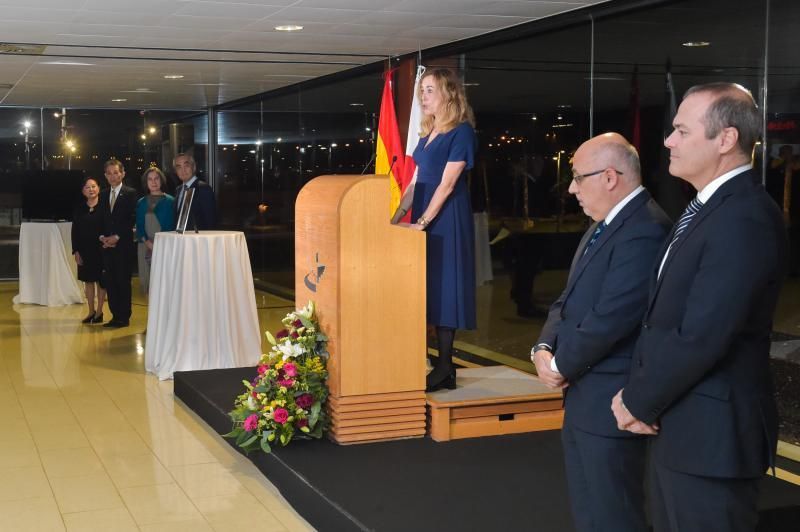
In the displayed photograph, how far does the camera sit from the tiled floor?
4508mm

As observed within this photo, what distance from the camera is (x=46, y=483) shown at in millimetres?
5023

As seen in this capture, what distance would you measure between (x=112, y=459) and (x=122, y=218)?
5.11m

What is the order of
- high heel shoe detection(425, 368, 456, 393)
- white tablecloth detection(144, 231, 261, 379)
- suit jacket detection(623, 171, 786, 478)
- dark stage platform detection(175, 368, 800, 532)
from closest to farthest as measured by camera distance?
suit jacket detection(623, 171, 786, 478)
dark stage platform detection(175, 368, 800, 532)
high heel shoe detection(425, 368, 456, 393)
white tablecloth detection(144, 231, 261, 379)

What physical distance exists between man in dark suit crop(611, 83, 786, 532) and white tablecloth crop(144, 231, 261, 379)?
541 centimetres

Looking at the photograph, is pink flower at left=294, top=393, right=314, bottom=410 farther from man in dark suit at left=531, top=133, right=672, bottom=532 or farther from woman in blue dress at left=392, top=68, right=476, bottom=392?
man in dark suit at left=531, top=133, right=672, bottom=532

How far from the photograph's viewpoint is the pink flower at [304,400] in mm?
4961

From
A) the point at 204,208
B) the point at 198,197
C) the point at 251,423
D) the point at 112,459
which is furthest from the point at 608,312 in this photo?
the point at 204,208

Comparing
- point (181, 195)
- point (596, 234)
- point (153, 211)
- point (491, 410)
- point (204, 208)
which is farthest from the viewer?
point (153, 211)

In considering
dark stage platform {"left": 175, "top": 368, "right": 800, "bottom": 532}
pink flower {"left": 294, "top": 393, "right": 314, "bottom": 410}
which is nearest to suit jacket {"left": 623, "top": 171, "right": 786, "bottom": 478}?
dark stage platform {"left": 175, "top": 368, "right": 800, "bottom": 532}

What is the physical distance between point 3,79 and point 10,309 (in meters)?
2.77

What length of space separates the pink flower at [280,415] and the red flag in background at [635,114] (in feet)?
8.95

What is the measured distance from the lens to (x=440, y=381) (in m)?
5.38

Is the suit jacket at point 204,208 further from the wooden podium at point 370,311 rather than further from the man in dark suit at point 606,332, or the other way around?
the man in dark suit at point 606,332

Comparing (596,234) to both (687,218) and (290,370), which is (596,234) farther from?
(290,370)
